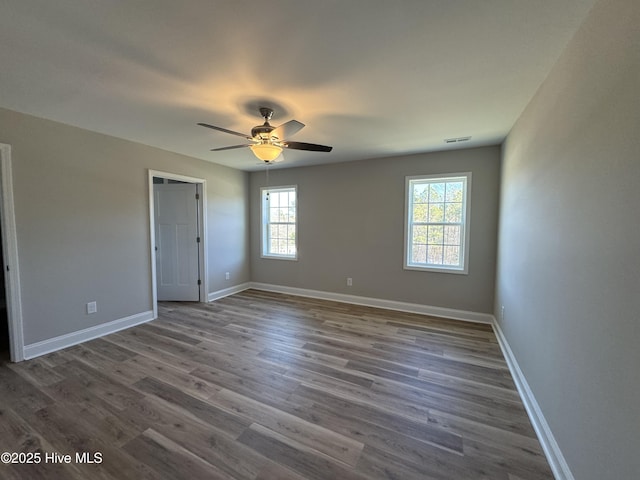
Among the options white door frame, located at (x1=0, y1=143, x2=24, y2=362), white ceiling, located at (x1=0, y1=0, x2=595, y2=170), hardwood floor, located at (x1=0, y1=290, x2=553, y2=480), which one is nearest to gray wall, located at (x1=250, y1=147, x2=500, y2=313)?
hardwood floor, located at (x1=0, y1=290, x2=553, y2=480)

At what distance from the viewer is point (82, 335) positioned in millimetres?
3006

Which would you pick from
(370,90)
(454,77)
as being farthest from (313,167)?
(454,77)

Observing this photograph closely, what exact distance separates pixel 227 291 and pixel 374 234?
299 centimetres

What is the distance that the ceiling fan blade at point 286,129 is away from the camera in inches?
82.1

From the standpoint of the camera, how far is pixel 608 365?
1070 mm

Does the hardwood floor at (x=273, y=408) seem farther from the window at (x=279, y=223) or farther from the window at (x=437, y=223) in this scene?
the window at (x=279, y=223)

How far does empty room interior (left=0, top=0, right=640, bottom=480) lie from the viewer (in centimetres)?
125

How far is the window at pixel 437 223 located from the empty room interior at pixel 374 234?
0.03 metres

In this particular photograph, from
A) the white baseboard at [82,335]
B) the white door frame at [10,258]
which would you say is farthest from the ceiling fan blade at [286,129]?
the white baseboard at [82,335]

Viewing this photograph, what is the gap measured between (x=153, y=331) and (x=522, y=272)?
4.20 meters

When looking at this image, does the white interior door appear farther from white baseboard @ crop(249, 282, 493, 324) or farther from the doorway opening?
the doorway opening

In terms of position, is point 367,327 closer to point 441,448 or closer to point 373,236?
point 373,236

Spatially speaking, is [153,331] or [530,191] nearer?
[530,191]

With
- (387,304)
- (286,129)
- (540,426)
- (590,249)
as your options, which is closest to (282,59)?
(286,129)
